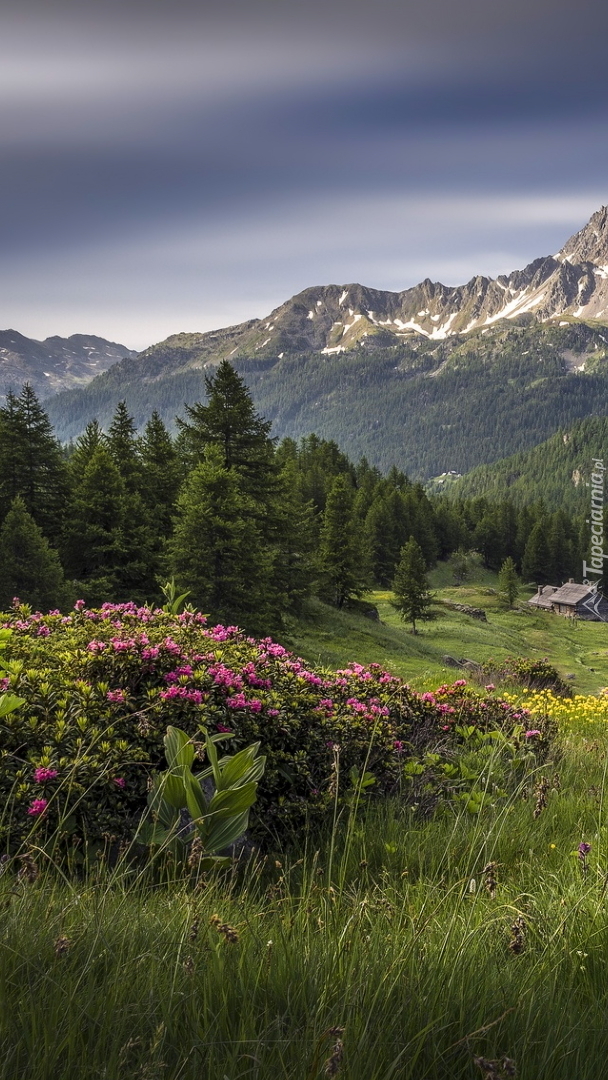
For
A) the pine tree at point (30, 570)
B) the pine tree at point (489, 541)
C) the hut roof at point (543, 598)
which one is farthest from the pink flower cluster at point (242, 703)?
the pine tree at point (489, 541)

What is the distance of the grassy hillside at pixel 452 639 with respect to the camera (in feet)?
107

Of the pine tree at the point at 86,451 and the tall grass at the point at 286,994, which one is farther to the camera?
the pine tree at the point at 86,451

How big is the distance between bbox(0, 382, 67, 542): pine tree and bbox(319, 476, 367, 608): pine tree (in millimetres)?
21475

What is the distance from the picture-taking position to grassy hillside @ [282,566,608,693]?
32.6 m

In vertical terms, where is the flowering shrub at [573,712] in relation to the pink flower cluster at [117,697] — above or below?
below

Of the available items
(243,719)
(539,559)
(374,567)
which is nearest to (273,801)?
(243,719)

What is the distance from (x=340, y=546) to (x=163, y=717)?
4410 cm

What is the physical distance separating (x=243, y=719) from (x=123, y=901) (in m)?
2.35

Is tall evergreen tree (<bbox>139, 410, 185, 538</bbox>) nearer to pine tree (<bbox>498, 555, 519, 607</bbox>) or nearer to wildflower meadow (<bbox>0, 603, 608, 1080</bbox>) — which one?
wildflower meadow (<bbox>0, 603, 608, 1080</bbox>)

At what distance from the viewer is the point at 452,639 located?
50.9m

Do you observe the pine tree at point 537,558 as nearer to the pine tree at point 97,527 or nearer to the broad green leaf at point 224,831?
the pine tree at point 97,527

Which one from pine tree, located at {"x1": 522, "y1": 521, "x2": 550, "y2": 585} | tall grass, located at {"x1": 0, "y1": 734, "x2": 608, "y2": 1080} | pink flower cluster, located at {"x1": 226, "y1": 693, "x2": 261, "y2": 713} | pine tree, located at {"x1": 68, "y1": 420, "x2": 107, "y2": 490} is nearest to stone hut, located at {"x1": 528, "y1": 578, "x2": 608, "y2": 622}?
pine tree, located at {"x1": 522, "y1": 521, "x2": 550, "y2": 585}

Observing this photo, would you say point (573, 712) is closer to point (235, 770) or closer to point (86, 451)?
point (235, 770)

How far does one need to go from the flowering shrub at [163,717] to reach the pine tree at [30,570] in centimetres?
1958
